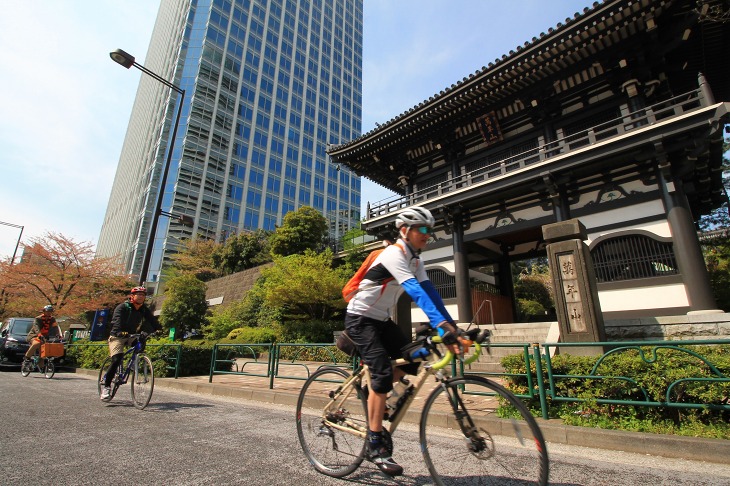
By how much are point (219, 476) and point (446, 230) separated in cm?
1232

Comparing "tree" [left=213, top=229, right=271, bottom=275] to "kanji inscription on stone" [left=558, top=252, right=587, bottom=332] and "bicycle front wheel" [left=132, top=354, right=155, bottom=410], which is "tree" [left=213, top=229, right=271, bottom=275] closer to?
"bicycle front wheel" [left=132, top=354, right=155, bottom=410]

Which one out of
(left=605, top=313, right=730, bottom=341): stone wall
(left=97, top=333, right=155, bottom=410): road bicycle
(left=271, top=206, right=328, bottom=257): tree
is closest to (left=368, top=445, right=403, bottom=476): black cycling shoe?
(left=97, top=333, right=155, bottom=410): road bicycle

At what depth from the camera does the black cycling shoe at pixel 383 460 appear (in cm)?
229

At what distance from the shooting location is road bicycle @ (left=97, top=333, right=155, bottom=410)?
5.28m

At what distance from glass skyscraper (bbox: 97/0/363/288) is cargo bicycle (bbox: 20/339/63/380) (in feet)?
89.2

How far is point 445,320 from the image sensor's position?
7.16 feet

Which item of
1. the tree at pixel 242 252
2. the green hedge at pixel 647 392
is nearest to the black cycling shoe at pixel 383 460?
the green hedge at pixel 647 392

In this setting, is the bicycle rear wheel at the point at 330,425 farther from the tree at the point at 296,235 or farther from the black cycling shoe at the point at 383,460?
the tree at the point at 296,235

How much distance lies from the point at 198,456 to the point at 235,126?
161ft

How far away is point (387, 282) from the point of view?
8.49 ft

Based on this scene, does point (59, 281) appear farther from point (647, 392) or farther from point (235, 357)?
point (647, 392)

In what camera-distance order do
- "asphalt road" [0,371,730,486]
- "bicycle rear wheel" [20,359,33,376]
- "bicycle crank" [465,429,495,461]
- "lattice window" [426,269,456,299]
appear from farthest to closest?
"lattice window" [426,269,456,299], "bicycle rear wheel" [20,359,33,376], "asphalt road" [0,371,730,486], "bicycle crank" [465,429,495,461]


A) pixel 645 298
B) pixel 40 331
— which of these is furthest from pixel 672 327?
pixel 40 331

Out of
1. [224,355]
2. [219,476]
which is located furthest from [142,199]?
[219,476]
